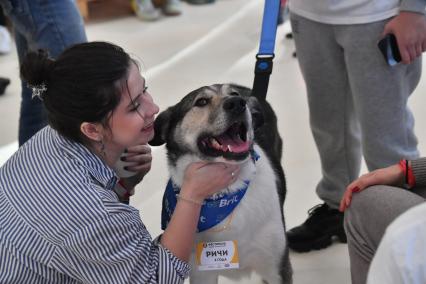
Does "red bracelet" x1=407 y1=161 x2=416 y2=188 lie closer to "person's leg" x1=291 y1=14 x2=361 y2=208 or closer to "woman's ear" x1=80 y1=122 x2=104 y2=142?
"person's leg" x1=291 y1=14 x2=361 y2=208

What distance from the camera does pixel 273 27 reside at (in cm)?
158

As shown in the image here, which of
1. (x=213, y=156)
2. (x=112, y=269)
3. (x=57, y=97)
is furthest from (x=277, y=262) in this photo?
(x=57, y=97)

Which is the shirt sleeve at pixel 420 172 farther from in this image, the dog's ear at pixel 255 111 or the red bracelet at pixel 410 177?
the dog's ear at pixel 255 111

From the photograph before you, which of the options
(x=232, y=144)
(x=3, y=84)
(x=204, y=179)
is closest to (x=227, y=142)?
(x=232, y=144)

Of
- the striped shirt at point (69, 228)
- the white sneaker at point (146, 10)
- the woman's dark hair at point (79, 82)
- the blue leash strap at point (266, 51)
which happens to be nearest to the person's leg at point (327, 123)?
the blue leash strap at point (266, 51)

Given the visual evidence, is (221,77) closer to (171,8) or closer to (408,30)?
(171,8)

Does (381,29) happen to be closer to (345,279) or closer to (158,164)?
(345,279)

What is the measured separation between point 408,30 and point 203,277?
874 millimetres

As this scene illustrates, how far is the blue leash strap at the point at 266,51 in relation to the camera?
156cm

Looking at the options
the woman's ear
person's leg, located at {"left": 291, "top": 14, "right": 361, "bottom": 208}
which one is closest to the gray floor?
person's leg, located at {"left": 291, "top": 14, "right": 361, "bottom": 208}

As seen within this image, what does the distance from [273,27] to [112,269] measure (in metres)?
0.82

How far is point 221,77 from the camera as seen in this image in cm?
365

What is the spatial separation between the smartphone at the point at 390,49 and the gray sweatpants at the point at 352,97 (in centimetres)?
3

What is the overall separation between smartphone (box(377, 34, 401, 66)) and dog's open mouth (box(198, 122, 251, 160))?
466 mm
